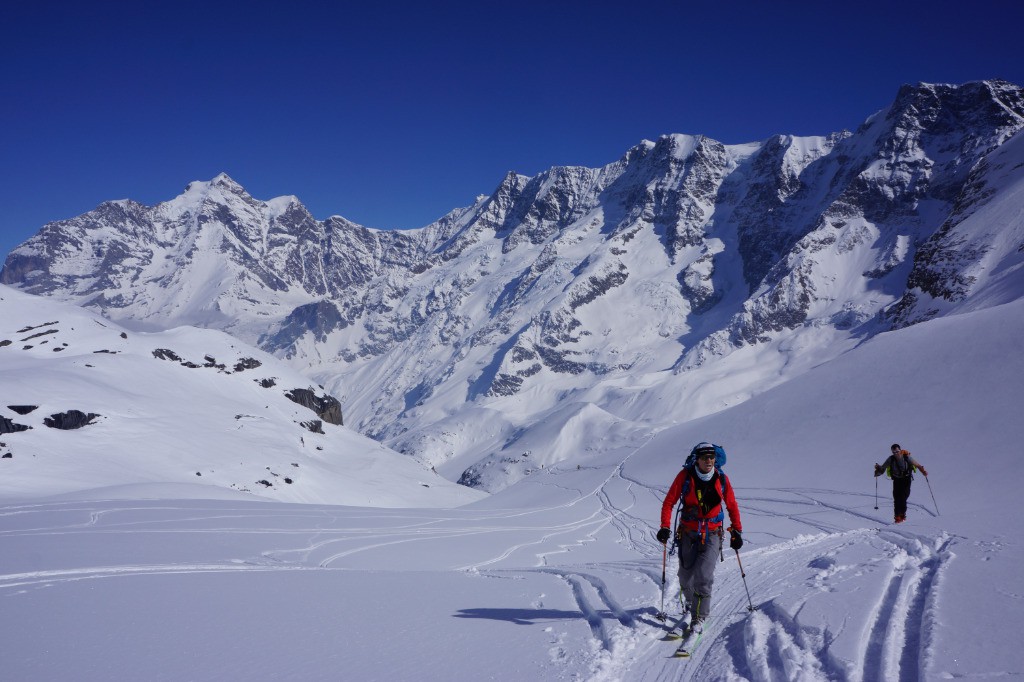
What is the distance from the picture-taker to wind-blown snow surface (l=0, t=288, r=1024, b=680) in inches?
222

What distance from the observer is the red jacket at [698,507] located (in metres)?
7.65

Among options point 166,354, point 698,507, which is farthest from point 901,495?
point 166,354

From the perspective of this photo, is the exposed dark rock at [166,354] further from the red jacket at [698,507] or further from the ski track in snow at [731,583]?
the red jacket at [698,507]

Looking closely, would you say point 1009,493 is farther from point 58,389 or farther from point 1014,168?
point 1014,168

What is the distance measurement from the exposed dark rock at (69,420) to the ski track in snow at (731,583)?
42835 millimetres

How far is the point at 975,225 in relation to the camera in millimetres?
126625

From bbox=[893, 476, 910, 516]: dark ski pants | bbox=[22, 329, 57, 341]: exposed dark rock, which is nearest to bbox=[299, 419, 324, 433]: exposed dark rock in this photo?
bbox=[22, 329, 57, 341]: exposed dark rock

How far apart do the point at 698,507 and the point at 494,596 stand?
335 centimetres

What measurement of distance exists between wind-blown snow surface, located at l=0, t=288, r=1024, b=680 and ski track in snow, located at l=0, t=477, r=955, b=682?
4cm

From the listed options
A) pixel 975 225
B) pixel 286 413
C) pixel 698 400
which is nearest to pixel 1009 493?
pixel 286 413

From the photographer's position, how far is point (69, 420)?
56031mm

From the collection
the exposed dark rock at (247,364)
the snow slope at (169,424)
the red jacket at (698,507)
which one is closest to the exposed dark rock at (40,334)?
the snow slope at (169,424)

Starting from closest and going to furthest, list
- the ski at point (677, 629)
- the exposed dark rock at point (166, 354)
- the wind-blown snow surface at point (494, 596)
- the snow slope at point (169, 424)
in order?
the wind-blown snow surface at point (494, 596) < the ski at point (677, 629) < the snow slope at point (169, 424) < the exposed dark rock at point (166, 354)

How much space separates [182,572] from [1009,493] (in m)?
21.1
